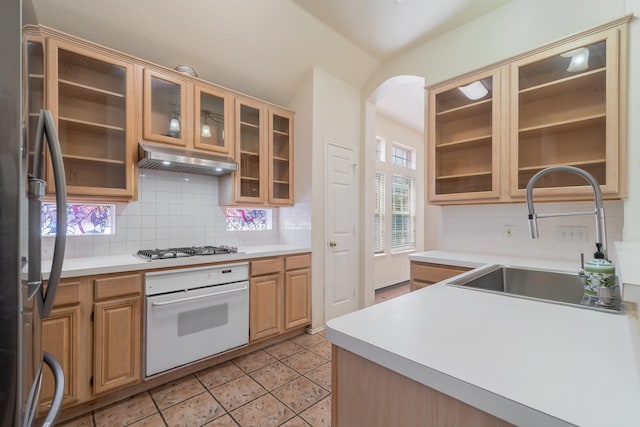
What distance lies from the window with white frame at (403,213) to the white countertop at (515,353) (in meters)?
4.08

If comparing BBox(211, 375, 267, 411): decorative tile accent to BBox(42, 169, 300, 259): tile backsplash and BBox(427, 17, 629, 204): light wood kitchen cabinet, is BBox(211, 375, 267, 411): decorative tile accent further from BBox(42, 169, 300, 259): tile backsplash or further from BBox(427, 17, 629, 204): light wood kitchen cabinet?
BBox(427, 17, 629, 204): light wood kitchen cabinet

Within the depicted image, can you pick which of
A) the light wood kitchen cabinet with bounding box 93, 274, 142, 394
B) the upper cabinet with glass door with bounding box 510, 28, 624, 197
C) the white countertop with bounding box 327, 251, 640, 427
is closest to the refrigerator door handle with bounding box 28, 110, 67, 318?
the white countertop with bounding box 327, 251, 640, 427

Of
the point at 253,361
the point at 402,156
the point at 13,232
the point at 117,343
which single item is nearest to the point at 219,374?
the point at 253,361

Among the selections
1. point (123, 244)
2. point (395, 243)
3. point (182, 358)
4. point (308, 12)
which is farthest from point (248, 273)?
point (395, 243)

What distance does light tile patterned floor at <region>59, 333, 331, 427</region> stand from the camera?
168cm

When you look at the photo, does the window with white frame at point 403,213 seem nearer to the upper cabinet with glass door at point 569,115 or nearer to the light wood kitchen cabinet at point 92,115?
the upper cabinet with glass door at point 569,115

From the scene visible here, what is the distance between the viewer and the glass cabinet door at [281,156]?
3.05 meters

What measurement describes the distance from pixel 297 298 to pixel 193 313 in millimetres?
1011

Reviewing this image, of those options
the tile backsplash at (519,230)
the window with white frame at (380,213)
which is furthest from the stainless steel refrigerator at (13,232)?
the window with white frame at (380,213)

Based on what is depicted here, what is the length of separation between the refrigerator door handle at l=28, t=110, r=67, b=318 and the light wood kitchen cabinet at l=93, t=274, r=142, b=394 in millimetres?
1072

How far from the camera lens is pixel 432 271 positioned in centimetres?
219

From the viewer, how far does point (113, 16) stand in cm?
210

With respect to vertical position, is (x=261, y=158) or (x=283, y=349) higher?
(x=261, y=158)

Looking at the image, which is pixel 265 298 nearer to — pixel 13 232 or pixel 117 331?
pixel 117 331
